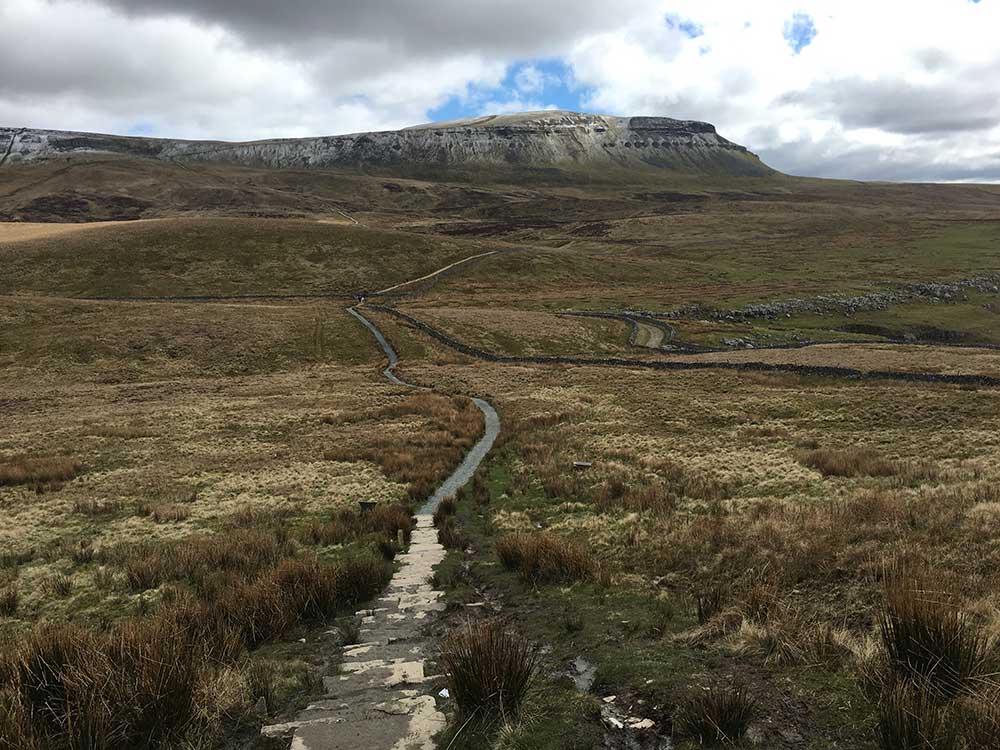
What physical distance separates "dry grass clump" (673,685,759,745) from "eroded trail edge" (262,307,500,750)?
102 inches

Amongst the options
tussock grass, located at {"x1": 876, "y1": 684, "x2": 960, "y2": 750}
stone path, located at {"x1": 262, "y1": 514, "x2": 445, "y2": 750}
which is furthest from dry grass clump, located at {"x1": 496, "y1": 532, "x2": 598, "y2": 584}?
tussock grass, located at {"x1": 876, "y1": 684, "x2": 960, "y2": 750}

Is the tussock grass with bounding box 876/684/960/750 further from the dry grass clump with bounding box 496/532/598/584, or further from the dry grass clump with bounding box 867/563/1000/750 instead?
the dry grass clump with bounding box 496/532/598/584

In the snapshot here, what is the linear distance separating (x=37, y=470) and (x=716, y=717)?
90.3ft

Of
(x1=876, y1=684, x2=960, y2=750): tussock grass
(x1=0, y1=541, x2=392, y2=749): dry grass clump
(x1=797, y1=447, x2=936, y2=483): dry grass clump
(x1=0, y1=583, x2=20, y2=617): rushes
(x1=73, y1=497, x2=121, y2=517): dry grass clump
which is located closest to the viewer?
(x1=876, y1=684, x2=960, y2=750): tussock grass

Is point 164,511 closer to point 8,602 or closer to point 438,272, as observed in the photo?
point 8,602

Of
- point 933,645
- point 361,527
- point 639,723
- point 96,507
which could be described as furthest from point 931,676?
point 96,507

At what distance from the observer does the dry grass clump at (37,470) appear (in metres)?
22.5

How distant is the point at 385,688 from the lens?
728 centimetres

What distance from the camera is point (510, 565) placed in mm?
12031

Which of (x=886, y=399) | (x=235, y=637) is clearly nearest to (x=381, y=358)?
(x=886, y=399)

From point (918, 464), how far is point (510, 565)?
48.7 feet

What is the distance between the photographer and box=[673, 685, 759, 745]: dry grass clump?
5.60m

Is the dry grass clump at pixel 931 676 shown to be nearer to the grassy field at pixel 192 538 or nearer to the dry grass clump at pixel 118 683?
the grassy field at pixel 192 538

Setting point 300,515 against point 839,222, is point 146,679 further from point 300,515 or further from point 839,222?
point 839,222
